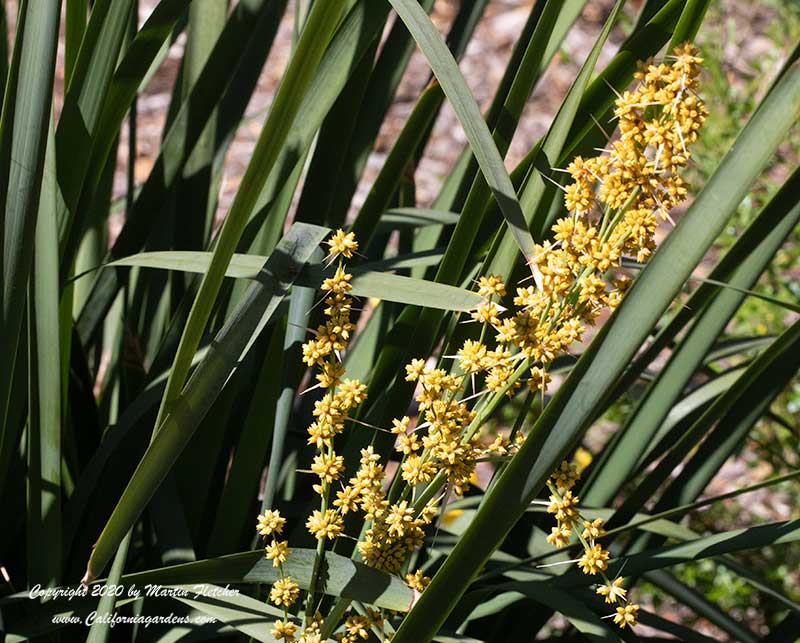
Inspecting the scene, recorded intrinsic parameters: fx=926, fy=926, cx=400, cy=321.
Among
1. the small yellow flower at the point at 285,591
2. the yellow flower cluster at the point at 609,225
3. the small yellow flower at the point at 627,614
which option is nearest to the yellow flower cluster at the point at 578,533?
the small yellow flower at the point at 627,614

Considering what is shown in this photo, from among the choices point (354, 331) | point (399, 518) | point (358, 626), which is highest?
point (354, 331)

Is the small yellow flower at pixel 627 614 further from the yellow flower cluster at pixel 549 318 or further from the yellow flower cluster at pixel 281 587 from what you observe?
the yellow flower cluster at pixel 281 587

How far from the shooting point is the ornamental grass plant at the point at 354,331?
0.71 m

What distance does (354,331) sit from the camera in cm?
100

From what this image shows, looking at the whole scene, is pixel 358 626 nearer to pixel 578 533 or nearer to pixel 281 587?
pixel 281 587

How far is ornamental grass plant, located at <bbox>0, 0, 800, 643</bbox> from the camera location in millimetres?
707

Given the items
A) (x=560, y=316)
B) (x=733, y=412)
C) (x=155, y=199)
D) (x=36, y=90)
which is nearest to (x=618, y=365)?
(x=560, y=316)

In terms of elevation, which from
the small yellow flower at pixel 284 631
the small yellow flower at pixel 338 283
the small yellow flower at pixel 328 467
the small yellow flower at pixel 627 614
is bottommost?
the small yellow flower at pixel 284 631

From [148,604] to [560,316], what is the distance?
66cm

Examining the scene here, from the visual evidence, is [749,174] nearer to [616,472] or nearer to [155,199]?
[616,472]

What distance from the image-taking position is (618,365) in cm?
62

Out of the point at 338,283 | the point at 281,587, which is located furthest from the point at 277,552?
the point at 338,283

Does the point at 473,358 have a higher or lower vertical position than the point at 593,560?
higher

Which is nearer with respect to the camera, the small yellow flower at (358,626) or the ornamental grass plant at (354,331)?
the ornamental grass plant at (354,331)
